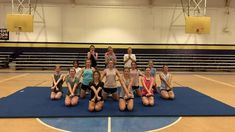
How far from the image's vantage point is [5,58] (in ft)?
63.1

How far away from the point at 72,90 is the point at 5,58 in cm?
1282

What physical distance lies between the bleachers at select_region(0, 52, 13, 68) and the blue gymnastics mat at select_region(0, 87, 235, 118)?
10700 mm

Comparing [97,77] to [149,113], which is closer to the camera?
[149,113]

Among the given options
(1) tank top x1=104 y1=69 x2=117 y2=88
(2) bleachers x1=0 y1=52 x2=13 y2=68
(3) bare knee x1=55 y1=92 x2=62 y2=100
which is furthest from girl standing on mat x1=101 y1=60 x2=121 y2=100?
(2) bleachers x1=0 y1=52 x2=13 y2=68

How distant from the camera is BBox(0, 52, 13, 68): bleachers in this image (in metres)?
19.0

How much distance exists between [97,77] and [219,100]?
3788 millimetres

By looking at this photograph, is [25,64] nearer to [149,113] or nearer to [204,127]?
[149,113]

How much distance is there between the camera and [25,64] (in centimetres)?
1850

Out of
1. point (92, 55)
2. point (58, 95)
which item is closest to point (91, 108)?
point (58, 95)

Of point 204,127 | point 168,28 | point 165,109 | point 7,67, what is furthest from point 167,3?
point 204,127

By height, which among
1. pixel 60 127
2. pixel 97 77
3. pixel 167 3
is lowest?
pixel 60 127

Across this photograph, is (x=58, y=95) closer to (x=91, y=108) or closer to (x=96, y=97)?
(x=96, y=97)

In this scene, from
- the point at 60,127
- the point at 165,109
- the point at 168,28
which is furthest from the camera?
the point at 168,28

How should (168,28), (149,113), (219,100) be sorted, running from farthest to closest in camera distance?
(168,28)
(219,100)
(149,113)
